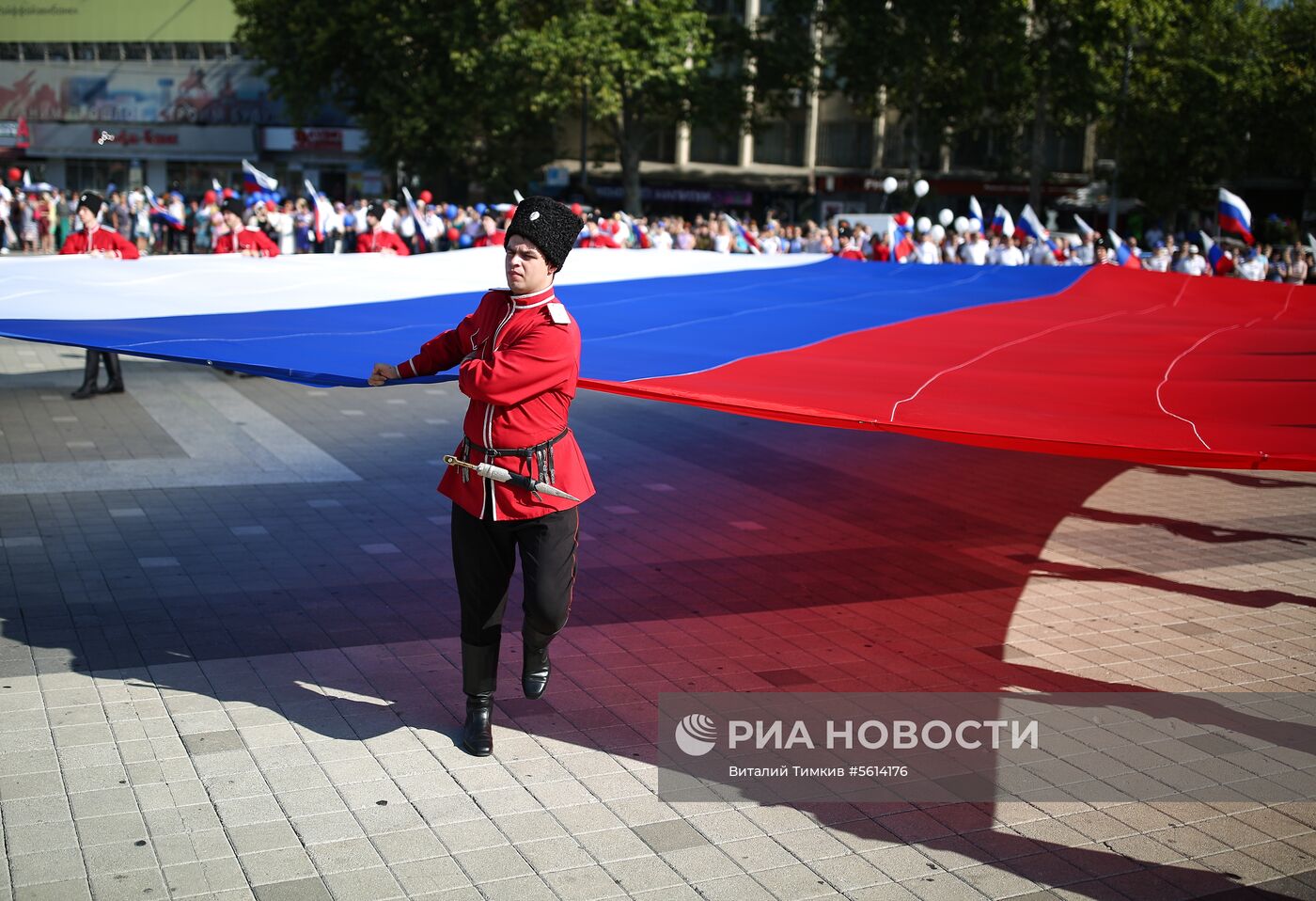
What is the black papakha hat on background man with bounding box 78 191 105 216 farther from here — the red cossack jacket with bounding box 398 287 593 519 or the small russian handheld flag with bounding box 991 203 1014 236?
the small russian handheld flag with bounding box 991 203 1014 236

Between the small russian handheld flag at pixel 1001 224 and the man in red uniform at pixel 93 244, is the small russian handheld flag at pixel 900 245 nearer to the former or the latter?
the small russian handheld flag at pixel 1001 224

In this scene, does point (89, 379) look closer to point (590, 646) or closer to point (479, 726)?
point (590, 646)

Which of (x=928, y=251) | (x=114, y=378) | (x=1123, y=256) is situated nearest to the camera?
(x=114, y=378)

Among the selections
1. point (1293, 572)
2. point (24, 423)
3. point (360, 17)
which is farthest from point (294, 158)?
point (1293, 572)

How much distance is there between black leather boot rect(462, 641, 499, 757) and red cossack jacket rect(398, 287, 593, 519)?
608 millimetres

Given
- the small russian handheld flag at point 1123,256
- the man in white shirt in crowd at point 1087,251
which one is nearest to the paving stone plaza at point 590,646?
the small russian handheld flag at point 1123,256

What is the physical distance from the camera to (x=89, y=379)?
1280 cm

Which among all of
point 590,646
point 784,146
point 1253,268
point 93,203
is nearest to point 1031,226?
point 1253,268

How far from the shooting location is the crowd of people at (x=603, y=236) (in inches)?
802

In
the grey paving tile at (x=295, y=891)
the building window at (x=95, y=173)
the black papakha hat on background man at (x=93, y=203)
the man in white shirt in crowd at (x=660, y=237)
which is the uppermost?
the building window at (x=95, y=173)

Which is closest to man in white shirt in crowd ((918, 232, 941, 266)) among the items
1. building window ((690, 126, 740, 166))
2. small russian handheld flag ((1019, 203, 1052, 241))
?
small russian handheld flag ((1019, 203, 1052, 241))

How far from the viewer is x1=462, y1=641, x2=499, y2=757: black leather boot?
16.8 feet

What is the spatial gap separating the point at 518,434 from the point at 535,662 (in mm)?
996

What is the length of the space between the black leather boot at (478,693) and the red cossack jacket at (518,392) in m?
0.61
